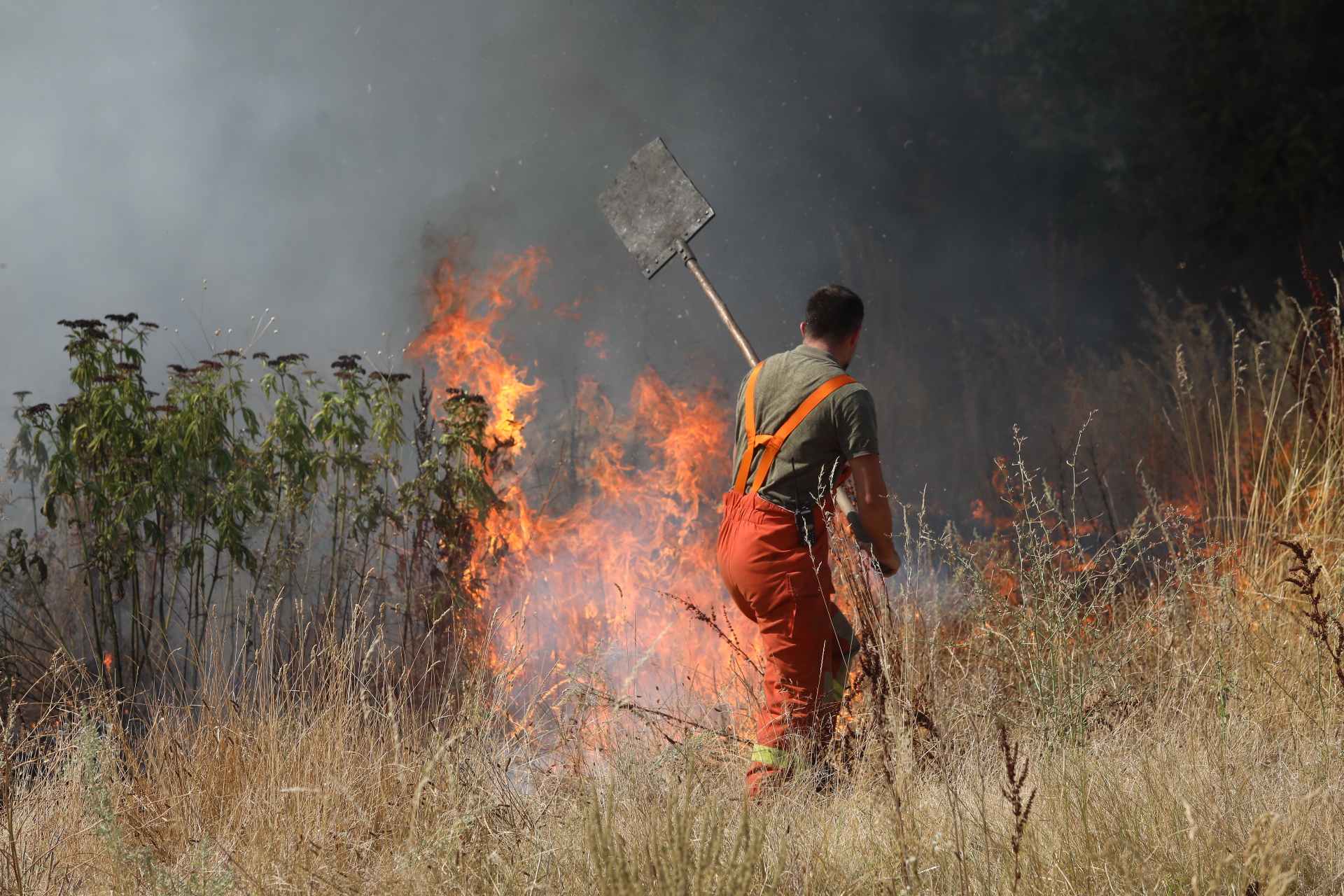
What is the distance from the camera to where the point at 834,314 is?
2.63 meters

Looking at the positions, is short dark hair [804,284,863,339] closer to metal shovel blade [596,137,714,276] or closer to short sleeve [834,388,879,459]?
short sleeve [834,388,879,459]

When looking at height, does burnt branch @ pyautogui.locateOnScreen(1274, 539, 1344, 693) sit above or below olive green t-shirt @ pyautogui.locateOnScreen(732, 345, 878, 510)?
below

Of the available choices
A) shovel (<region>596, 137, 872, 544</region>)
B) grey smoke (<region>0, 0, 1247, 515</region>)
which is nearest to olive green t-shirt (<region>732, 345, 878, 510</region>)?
shovel (<region>596, 137, 872, 544</region>)

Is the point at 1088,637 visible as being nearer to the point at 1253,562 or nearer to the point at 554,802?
the point at 1253,562

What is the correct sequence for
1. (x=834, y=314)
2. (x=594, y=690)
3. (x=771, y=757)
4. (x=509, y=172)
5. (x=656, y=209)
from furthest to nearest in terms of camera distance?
(x=509, y=172)
(x=656, y=209)
(x=834, y=314)
(x=771, y=757)
(x=594, y=690)

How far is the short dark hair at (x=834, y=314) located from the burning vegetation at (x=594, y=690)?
1.97 ft

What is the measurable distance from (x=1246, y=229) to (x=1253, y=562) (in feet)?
18.3

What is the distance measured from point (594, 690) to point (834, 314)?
1321mm

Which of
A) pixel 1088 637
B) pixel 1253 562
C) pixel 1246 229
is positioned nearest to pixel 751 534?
pixel 1088 637

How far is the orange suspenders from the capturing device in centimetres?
248

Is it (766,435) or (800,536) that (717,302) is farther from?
(800,536)

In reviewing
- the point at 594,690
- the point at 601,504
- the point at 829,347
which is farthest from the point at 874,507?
the point at 601,504

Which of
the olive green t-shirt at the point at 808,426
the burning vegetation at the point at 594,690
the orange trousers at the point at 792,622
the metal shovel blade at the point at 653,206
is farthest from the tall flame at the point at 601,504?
the olive green t-shirt at the point at 808,426

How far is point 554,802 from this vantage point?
2000 mm
